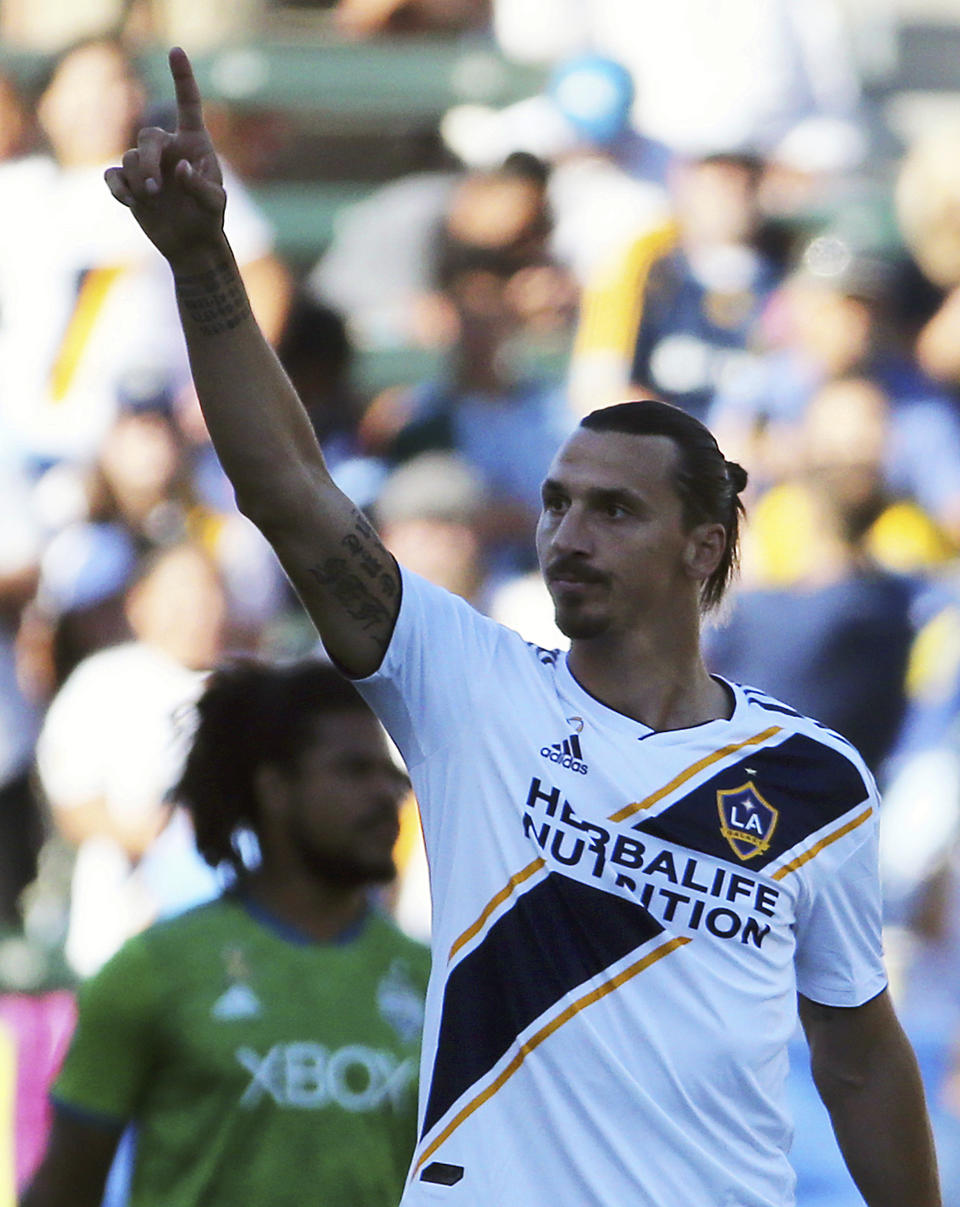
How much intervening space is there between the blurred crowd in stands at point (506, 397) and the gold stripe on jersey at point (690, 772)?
115 inches

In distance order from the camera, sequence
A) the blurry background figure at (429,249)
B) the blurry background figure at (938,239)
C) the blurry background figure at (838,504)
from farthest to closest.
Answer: the blurry background figure at (938,239) → the blurry background figure at (429,249) → the blurry background figure at (838,504)

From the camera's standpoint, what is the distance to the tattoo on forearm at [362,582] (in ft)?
9.11

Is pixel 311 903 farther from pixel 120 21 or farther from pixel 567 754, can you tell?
pixel 120 21

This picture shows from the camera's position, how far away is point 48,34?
29.3 feet

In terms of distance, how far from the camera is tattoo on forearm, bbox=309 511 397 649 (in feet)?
9.11

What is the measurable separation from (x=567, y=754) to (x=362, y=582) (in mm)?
394

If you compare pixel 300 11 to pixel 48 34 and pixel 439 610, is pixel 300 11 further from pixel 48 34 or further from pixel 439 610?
pixel 439 610

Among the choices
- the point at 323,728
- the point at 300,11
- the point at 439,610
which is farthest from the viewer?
the point at 300,11

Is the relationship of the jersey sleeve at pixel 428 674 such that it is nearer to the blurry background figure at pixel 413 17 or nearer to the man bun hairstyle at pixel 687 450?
the man bun hairstyle at pixel 687 450

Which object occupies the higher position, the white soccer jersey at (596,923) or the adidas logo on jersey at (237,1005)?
the white soccer jersey at (596,923)

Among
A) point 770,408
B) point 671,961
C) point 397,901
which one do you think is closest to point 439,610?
point 671,961

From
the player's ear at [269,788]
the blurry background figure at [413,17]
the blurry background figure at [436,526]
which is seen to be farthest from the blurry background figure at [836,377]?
the player's ear at [269,788]

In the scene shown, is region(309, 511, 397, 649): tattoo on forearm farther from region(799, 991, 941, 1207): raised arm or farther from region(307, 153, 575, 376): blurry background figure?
region(307, 153, 575, 376): blurry background figure

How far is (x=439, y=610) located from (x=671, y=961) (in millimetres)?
606
